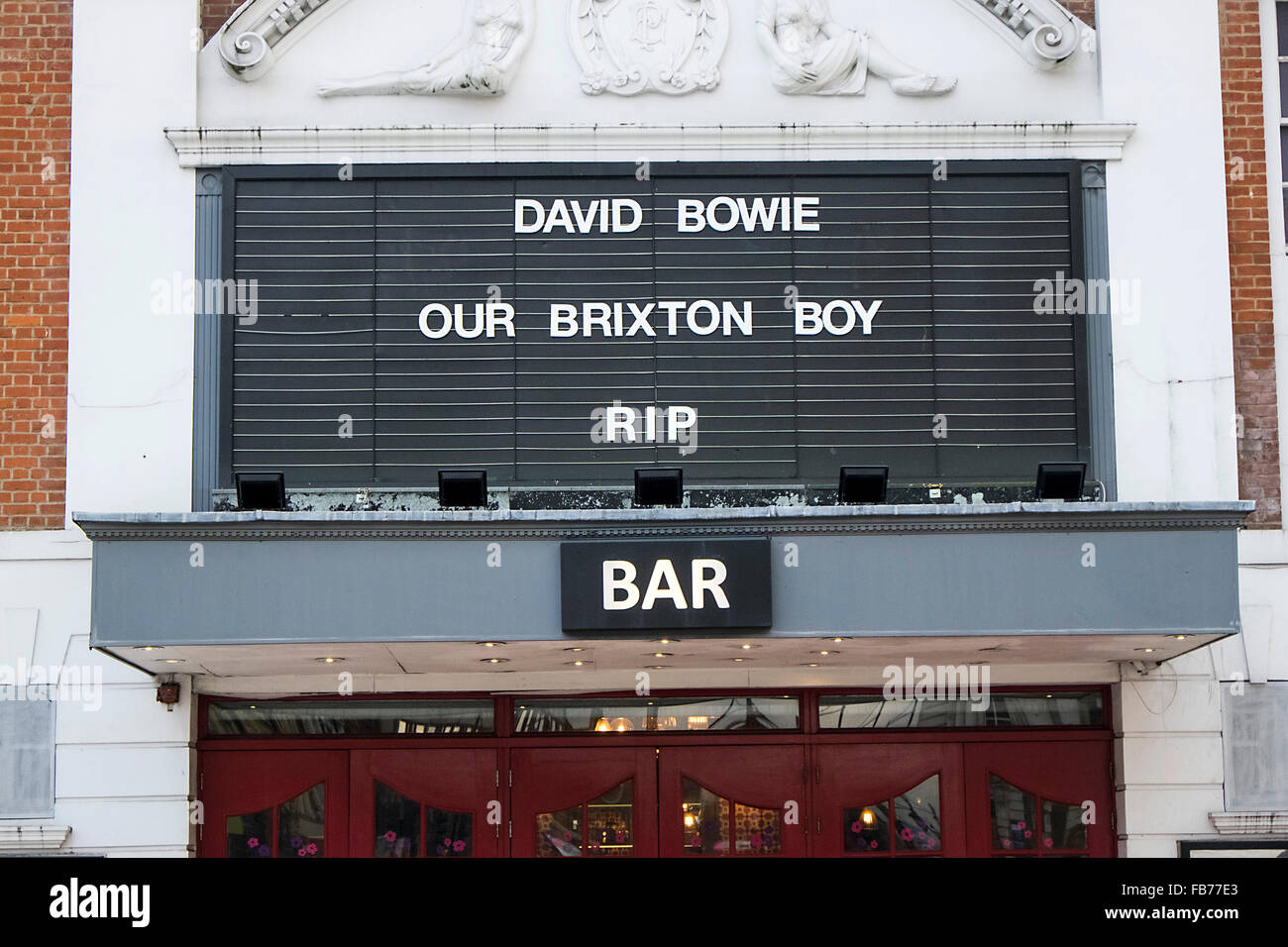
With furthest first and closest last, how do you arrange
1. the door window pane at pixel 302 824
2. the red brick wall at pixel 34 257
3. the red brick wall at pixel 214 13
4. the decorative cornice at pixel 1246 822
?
the red brick wall at pixel 214 13, the red brick wall at pixel 34 257, the door window pane at pixel 302 824, the decorative cornice at pixel 1246 822

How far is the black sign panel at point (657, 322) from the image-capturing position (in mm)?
13922

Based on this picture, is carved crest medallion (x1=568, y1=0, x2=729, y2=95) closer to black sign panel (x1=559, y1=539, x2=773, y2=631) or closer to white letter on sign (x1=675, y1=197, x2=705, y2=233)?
white letter on sign (x1=675, y1=197, x2=705, y2=233)

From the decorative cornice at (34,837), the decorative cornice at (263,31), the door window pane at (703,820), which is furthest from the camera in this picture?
the decorative cornice at (263,31)

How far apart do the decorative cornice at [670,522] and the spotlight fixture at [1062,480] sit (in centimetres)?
99

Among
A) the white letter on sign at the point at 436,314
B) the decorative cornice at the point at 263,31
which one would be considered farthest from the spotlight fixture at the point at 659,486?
the decorative cornice at the point at 263,31

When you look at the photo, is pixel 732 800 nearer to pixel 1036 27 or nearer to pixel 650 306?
pixel 650 306

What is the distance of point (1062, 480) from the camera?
12.7 m

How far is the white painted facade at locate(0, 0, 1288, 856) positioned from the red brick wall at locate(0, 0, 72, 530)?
0.24m

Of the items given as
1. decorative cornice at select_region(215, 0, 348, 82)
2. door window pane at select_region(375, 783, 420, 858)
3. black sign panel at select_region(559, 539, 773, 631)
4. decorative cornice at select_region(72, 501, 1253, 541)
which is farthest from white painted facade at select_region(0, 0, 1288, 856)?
black sign panel at select_region(559, 539, 773, 631)

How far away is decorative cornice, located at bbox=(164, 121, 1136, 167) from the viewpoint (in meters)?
14.2

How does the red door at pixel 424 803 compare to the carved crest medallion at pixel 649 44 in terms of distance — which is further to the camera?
the carved crest medallion at pixel 649 44

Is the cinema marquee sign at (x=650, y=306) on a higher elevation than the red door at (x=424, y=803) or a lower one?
higher

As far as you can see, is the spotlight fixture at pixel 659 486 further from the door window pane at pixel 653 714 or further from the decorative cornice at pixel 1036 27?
the decorative cornice at pixel 1036 27

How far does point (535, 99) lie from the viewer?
568 inches
